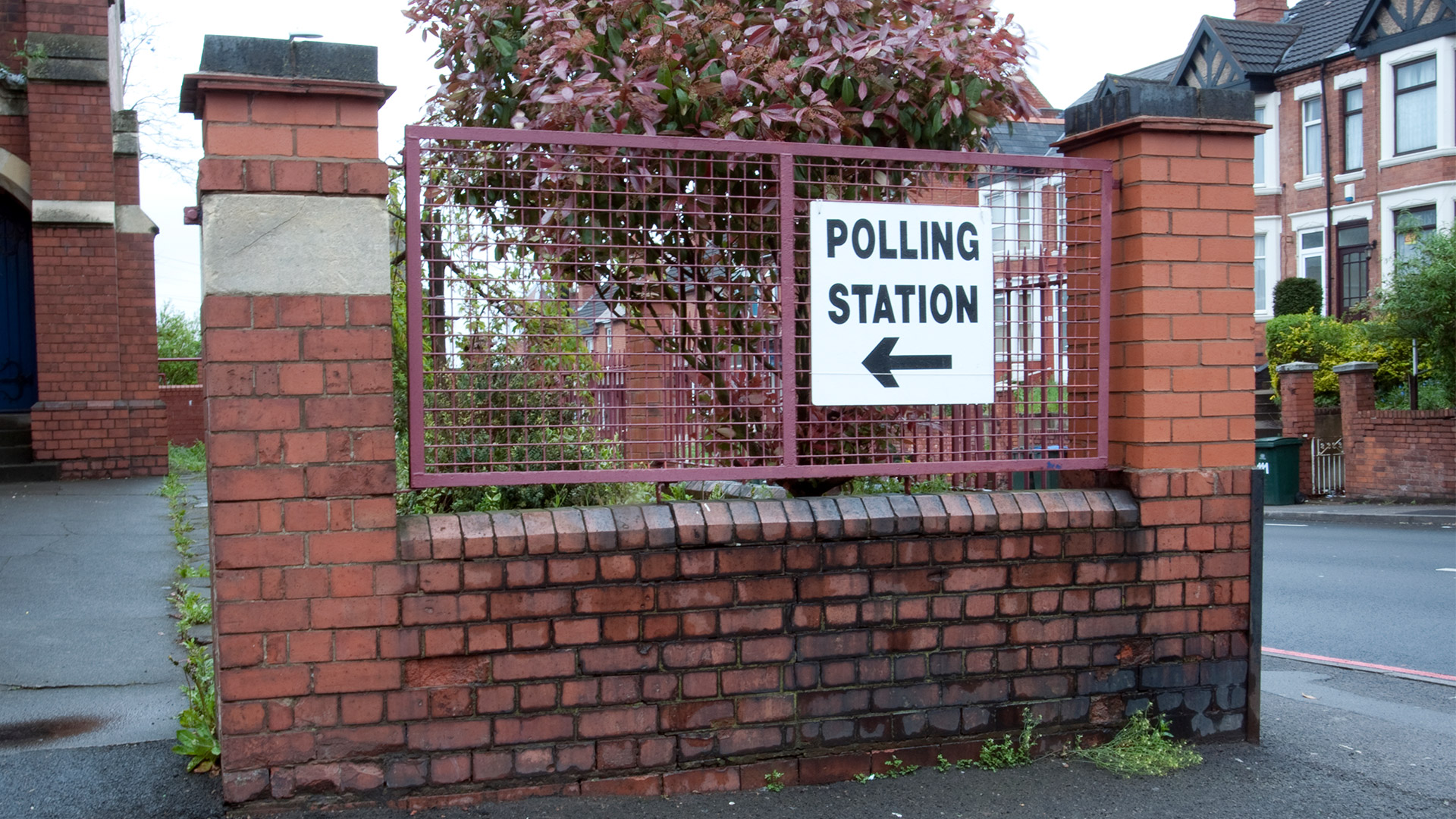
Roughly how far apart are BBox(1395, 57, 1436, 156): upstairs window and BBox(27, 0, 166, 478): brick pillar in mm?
24861

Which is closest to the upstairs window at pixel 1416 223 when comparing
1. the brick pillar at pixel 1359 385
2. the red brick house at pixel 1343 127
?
the red brick house at pixel 1343 127

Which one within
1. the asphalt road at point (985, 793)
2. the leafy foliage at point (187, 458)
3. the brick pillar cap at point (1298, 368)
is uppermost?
the brick pillar cap at point (1298, 368)

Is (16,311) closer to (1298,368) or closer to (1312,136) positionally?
(1298,368)

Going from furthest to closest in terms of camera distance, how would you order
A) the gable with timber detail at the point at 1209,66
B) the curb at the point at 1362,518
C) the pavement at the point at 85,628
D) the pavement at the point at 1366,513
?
the gable with timber detail at the point at 1209,66 < the pavement at the point at 1366,513 < the curb at the point at 1362,518 < the pavement at the point at 85,628

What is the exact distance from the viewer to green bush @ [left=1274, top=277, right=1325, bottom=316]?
26.0m

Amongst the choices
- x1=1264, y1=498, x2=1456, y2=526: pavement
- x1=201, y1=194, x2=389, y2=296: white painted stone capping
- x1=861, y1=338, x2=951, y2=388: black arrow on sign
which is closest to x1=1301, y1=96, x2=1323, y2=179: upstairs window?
x1=1264, y1=498, x2=1456, y2=526: pavement

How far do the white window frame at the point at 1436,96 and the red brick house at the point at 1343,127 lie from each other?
21 millimetres

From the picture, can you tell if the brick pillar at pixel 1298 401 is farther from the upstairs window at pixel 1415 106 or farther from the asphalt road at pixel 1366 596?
the upstairs window at pixel 1415 106

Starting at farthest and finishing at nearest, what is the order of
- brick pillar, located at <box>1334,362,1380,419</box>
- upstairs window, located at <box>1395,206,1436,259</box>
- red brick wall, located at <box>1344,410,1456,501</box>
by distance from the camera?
upstairs window, located at <box>1395,206,1436,259</box>, brick pillar, located at <box>1334,362,1380,419</box>, red brick wall, located at <box>1344,410,1456,501</box>

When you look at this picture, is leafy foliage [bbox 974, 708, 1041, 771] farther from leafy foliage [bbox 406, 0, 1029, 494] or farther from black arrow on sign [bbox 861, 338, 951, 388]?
black arrow on sign [bbox 861, 338, 951, 388]

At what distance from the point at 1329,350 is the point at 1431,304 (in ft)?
20.5

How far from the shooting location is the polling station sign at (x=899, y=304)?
4.21 m

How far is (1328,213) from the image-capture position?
26859 millimetres

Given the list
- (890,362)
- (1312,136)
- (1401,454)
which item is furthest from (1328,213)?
(890,362)
